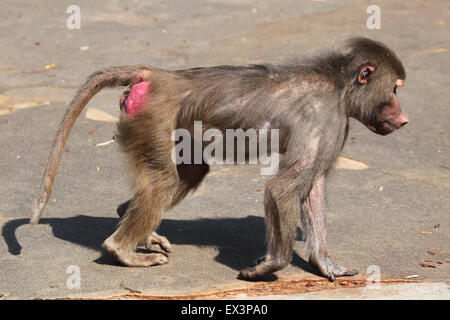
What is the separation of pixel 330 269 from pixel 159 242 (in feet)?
4.16

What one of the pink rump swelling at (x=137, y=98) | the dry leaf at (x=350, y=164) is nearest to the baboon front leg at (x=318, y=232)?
the pink rump swelling at (x=137, y=98)

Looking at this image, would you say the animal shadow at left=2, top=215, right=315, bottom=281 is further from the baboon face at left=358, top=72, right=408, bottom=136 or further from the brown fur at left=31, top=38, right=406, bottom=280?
the baboon face at left=358, top=72, right=408, bottom=136

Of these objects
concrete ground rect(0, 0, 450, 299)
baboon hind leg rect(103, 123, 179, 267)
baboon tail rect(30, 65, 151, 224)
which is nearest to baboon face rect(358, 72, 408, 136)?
concrete ground rect(0, 0, 450, 299)

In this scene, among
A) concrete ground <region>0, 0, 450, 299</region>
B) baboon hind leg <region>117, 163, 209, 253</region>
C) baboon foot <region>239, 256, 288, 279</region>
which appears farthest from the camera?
baboon hind leg <region>117, 163, 209, 253</region>

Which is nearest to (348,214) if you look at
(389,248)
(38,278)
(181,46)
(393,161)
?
(389,248)

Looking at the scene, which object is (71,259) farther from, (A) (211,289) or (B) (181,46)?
(B) (181,46)

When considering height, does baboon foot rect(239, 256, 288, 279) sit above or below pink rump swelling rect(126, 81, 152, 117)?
below

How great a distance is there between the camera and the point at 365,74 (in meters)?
5.23

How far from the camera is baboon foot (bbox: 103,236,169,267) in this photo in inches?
206

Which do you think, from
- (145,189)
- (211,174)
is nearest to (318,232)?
(145,189)

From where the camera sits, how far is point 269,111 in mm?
5117

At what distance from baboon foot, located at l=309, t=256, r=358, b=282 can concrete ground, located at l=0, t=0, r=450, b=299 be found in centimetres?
6

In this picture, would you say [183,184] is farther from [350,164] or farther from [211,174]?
[350,164]

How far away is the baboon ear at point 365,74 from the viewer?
521 centimetres
